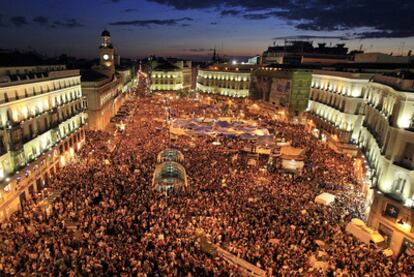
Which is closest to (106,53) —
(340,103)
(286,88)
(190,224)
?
(286,88)

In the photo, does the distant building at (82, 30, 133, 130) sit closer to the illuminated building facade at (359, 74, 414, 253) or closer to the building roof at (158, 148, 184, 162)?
the building roof at (158, 148, 184, 162)

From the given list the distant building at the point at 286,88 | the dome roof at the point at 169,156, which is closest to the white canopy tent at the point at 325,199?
the dome roof at the point at 169,156

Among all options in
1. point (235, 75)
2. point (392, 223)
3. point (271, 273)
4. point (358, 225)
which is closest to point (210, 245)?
point (271, 273)

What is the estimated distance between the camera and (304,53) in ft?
333

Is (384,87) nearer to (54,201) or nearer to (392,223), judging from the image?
(392,223)

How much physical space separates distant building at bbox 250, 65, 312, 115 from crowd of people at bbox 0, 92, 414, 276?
29.4 metres

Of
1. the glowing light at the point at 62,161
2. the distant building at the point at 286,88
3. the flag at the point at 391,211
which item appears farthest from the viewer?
the distant building at the point at 286,88

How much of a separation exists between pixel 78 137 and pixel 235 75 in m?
56.9

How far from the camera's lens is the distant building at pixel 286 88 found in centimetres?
6203

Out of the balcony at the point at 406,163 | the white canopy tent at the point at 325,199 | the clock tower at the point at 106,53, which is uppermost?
the clock tower at the point at 106,53

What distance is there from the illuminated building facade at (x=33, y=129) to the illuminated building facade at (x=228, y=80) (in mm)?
54745

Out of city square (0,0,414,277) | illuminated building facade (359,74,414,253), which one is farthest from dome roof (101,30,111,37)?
illuminated building facade (359,74,414,253)

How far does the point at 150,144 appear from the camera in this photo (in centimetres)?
4238

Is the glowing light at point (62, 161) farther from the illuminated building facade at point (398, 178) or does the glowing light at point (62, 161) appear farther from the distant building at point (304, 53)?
the distant building at point (304, 53)
